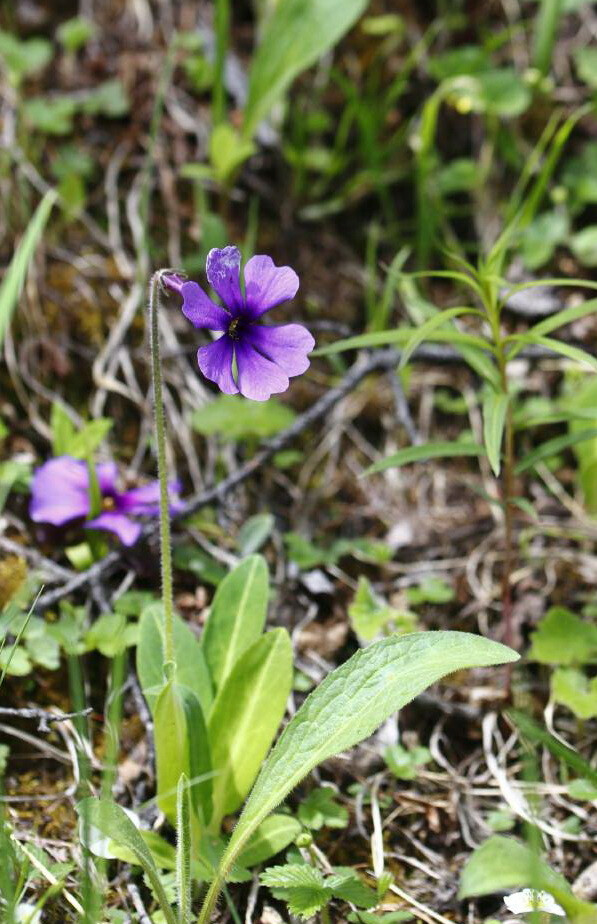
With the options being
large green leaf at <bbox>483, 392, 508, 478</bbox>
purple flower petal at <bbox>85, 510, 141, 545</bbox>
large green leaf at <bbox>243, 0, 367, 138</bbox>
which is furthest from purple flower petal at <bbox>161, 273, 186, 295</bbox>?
large green leaf at <bbox>243, 0, 367, 138</bbox>

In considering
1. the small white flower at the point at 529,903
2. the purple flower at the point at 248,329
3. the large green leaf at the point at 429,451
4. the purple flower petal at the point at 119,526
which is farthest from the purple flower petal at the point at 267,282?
the small white flower at the point at 529,903

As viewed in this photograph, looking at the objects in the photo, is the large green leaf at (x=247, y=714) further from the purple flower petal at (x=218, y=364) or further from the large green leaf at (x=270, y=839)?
the purple flower petal at (x=218, y=364)

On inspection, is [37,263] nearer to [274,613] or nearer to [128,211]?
[128,211]

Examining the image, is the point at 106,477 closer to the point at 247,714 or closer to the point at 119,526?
the point at 119,526

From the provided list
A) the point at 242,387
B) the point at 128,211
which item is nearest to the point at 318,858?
the point at 242,387

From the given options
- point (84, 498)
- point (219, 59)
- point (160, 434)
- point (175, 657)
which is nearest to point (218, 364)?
point (160, 434)
